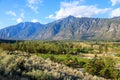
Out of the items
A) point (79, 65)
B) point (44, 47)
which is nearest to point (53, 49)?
point (44, 47)

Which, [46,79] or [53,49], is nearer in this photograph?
[46,79]

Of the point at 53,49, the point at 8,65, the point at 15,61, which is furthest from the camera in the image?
the point at 53,49

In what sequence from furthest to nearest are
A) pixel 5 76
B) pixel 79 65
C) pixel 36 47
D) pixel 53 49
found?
pixel 53 49 → pixel 36 47 → pixel 79 65 → pixel 5 76

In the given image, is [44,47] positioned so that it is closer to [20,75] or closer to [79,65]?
[79,65]

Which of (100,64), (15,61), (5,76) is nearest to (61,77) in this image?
(15,61)

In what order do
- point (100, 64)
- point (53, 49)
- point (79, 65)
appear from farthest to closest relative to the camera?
point (53, 49)
point (79, 65)
point (100, 64)

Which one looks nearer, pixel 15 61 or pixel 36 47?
pixel 15 61

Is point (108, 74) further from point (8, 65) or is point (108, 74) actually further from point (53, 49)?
point (53, 49)

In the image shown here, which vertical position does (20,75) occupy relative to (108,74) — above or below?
above

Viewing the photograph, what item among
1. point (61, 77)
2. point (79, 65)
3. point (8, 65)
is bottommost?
point (79, 65)
